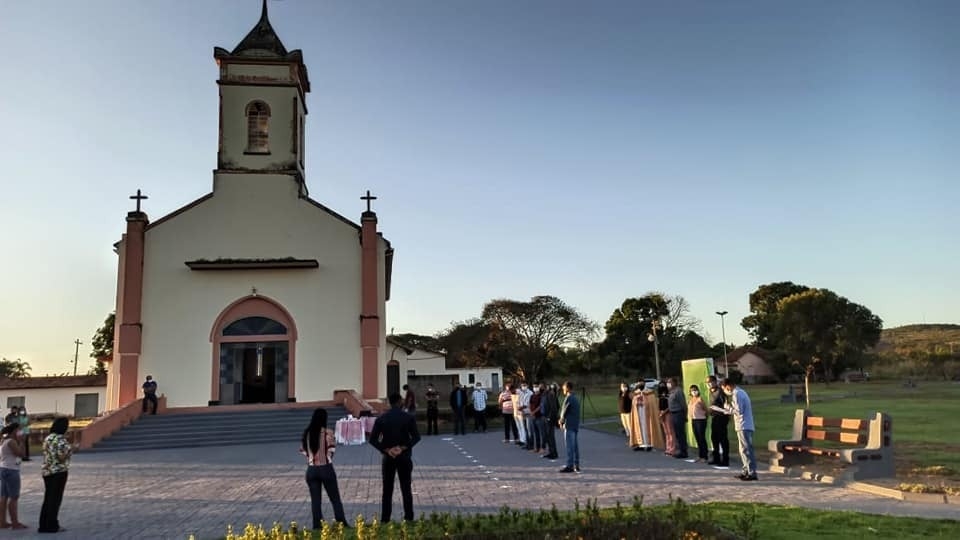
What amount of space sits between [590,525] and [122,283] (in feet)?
73.4

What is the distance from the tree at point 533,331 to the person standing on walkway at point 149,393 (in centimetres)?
3782

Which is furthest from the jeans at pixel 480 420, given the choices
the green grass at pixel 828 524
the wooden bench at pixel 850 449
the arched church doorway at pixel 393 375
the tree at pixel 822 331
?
the tree at pixel 822 331

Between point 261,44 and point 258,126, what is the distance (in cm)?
348

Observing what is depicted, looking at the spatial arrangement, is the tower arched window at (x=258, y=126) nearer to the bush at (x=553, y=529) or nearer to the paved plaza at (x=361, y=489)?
the paved plaza at (x=361, y=489)

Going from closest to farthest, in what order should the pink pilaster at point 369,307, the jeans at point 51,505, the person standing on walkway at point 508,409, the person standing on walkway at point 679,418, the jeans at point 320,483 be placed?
1. the jeans at point 320,483
2. the jeans at point 51,505
3. the person standing on walkway at point 679,418
4. the person standing on walkway at point 508,409
5. the pink pilaster at point 369,307

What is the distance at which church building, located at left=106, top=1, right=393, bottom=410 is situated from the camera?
2364 cm

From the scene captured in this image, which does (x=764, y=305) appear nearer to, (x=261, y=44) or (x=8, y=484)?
(x=261, y=44)

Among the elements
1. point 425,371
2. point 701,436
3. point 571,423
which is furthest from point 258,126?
point 425,371

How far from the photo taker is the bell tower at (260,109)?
26.5 metres

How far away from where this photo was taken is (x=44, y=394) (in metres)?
50.1

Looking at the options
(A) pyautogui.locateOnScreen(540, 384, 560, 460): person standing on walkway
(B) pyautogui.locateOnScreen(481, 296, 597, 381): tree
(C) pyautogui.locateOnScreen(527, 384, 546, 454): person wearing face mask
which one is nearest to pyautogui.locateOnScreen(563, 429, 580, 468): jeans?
(A) pyautogui.locateOnScreen(540, 384, 560, 460): person standing on walkway

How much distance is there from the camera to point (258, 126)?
88.8 ft

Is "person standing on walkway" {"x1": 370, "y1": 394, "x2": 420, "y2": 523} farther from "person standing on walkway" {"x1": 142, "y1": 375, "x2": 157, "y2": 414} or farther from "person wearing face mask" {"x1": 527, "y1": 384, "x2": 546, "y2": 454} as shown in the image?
"person standing on walkway" {"x1": 142, "y1": 375, "x2": 157, "y2": 414}

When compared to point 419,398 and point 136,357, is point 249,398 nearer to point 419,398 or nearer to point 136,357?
point 136,357
